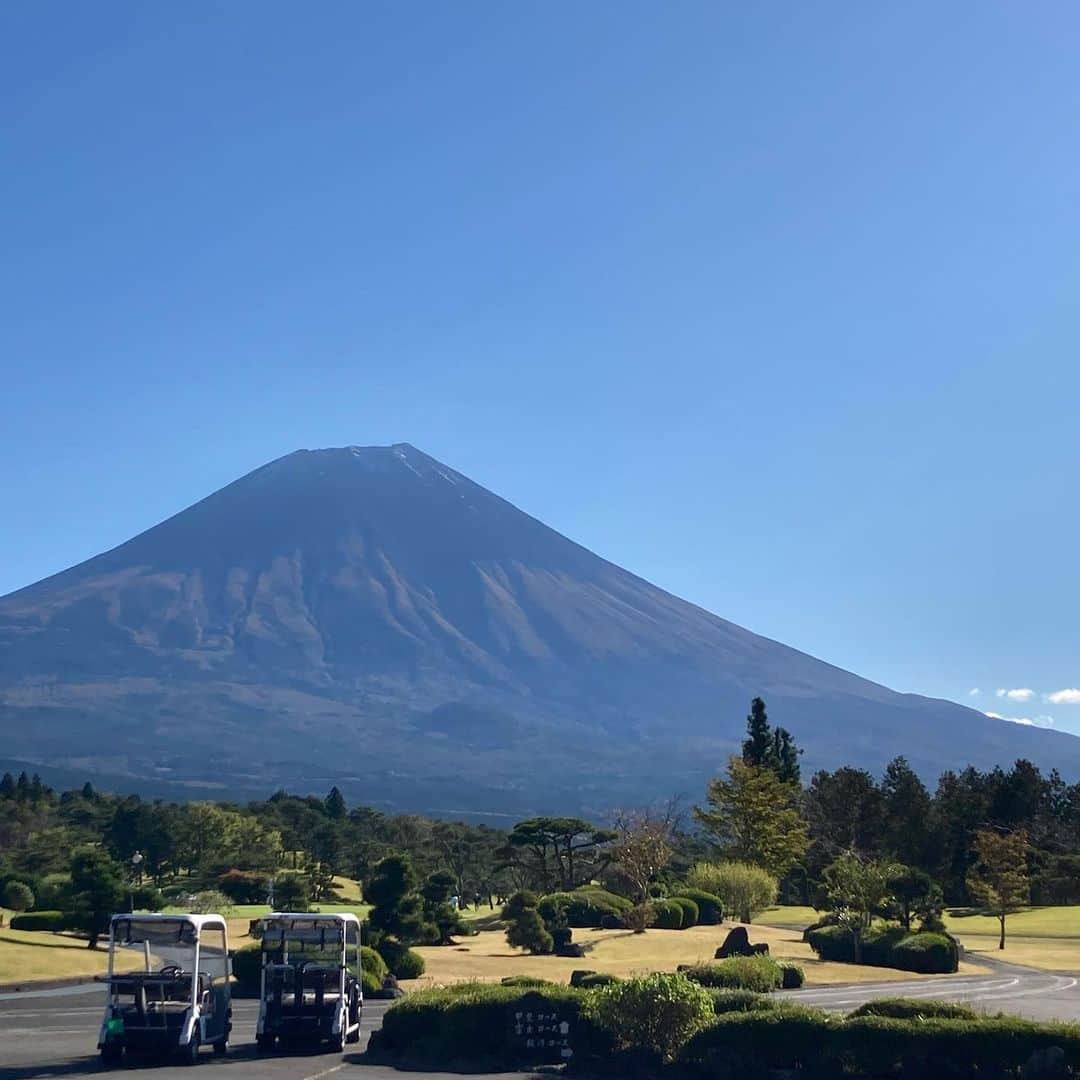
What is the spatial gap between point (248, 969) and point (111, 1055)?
12.8m

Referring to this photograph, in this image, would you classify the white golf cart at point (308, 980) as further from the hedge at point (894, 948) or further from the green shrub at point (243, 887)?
the green shrub at point (243, 887)

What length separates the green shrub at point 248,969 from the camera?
2941 cm

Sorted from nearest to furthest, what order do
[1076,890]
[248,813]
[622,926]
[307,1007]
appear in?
[307,1007] < [622,926] < [1076,890] < [248,813]

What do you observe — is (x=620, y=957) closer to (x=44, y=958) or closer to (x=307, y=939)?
(x=44, y=958)

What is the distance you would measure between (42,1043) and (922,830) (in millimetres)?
53688

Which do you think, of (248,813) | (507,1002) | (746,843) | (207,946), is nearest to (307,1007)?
(207,946)

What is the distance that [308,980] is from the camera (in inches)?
752

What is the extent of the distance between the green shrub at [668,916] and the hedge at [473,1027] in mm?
25390

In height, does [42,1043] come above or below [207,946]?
below

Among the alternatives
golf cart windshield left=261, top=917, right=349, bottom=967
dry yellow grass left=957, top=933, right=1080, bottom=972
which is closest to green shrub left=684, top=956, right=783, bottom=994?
golf cart windshield left=261, top=917, right=349, bottom=967

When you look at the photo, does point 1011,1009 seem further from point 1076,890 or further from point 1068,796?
point 1068,796

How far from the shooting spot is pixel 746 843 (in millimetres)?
57781

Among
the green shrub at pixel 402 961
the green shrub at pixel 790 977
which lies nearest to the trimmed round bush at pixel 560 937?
the green shrub at pixel 402 961

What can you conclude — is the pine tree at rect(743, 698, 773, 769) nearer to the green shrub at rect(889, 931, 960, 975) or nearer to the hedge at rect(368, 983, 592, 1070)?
the green shrub at rect(889, 931, 960, 975)
